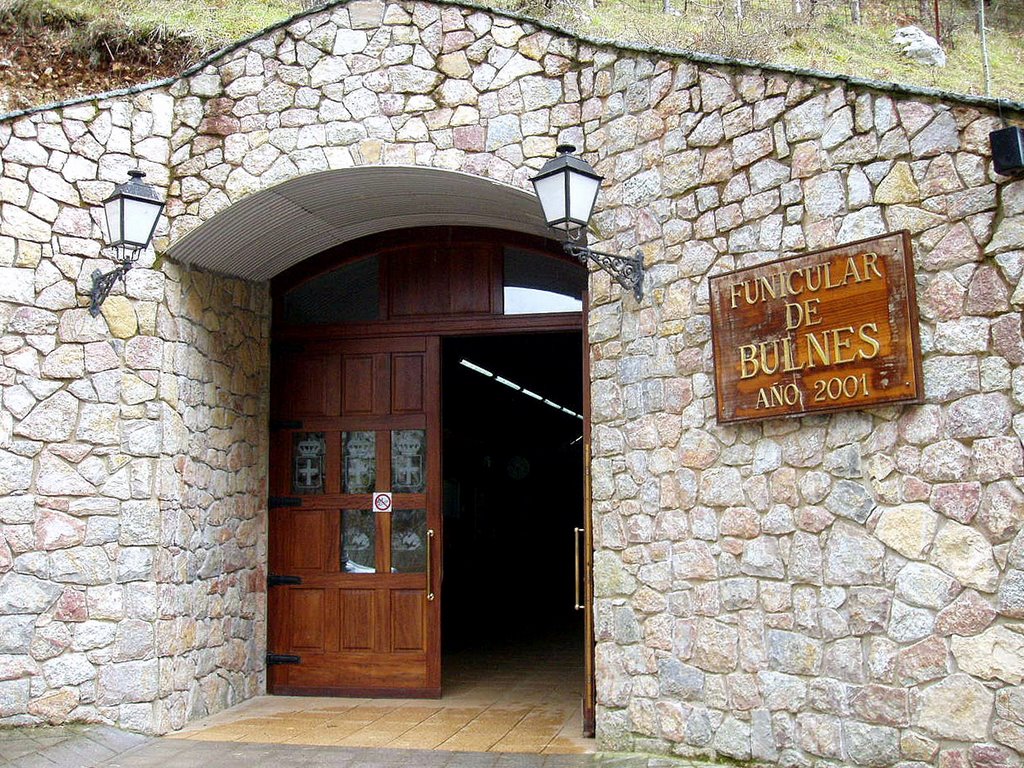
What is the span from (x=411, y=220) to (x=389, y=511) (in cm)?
212

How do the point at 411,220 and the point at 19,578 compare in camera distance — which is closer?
the point at 19,578

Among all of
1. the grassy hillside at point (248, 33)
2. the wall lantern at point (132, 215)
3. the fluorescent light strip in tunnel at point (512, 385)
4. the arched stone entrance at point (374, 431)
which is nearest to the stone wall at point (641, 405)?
the arched stone entrance at point (374, 431)

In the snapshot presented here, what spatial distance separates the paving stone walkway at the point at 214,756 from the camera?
16.9 feet

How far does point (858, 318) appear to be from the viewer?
4.43 metres

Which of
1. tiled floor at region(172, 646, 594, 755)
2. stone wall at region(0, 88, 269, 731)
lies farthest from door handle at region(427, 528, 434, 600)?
stone wall at region(0, 88, 269, 731)

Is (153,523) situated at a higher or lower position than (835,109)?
lower

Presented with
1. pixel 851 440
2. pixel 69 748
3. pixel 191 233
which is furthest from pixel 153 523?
pixel 851 440

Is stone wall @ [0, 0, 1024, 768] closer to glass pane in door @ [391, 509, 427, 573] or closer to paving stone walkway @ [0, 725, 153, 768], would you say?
paving stone walkway @ [0, 725, 153, 768]

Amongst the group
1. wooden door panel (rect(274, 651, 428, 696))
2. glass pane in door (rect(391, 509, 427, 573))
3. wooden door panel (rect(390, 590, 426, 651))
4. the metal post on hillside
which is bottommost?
wooden door panel (rect(274, 651, 428, 696))

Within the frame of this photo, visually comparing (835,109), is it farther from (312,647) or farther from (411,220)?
(312,647)

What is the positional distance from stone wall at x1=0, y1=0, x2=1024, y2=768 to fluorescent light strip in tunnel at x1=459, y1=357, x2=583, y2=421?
333 centimetres

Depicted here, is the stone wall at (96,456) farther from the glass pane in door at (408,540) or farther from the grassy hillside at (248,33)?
the grassy hillside at (248,33)

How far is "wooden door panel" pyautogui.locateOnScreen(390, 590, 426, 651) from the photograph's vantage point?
6.89 meters

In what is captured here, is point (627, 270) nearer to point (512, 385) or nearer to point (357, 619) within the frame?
point (357, 619)
